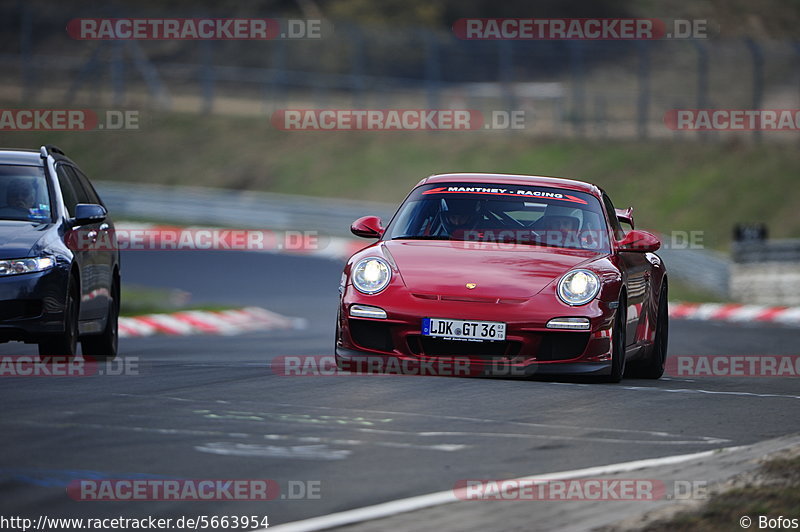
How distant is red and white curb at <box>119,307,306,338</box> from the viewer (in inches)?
782

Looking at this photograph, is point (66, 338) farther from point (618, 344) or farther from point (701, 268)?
point (701, 268)

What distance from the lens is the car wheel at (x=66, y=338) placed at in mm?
10820

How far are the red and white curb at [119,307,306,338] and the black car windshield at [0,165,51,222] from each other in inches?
299

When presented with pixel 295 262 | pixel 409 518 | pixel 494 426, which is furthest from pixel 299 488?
pixel 295 262

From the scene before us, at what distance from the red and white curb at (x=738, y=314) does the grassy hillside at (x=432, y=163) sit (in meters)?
8.56

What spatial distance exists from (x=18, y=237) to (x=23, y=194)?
0.73 metres

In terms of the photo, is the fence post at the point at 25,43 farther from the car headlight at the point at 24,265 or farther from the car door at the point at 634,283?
the car door at the point at 634,283

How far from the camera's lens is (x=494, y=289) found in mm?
9930

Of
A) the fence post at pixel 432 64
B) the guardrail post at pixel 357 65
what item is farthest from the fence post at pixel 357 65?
the fence post at pixel 432 64

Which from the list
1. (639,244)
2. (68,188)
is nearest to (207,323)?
(68,188)

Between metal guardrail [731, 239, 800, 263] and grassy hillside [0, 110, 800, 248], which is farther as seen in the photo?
grassy hillside [0, 110, 800, 248]

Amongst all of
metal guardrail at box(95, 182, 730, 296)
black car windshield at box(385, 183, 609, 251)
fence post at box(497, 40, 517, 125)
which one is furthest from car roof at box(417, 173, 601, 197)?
fence post at box(497, 40, 517, 125)

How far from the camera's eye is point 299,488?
6.25m

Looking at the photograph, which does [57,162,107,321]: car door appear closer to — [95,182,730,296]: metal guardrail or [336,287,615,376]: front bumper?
[336,287,615,376]: front bumper
